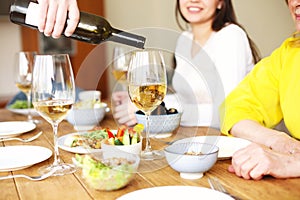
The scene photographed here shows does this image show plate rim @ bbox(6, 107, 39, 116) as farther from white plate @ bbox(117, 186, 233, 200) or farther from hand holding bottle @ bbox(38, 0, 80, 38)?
Answer: white plate @ bbox(117, 186, 233, 200)

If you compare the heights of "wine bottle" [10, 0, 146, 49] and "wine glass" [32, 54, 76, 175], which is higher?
"wine bottle" [10, 0, 146, 49]

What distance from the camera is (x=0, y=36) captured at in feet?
15.2

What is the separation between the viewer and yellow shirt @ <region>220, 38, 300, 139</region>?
4.63ft

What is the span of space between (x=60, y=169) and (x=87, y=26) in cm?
43

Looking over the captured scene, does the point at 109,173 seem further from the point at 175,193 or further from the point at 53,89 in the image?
the point at 53,89

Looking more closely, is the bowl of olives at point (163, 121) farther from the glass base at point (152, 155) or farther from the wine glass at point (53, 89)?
the wine glass at point (53, 89)

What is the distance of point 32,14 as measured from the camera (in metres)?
1.16

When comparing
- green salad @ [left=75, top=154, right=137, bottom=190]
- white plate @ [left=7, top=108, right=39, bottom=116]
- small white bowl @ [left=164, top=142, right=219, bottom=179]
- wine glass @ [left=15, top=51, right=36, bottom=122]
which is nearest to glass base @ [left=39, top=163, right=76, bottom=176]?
green salad @ [left=75, top=154, right=137, bottom=190]

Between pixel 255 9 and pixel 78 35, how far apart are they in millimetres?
1874

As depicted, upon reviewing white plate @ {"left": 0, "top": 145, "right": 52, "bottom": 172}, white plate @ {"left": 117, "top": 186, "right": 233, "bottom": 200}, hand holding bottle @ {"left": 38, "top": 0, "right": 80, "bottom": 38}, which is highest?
hand holding bottle @ {"left": 38, "top": 0, "right": 80, "bottom": 38}

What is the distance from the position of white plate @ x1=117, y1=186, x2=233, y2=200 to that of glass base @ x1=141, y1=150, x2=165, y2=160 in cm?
21

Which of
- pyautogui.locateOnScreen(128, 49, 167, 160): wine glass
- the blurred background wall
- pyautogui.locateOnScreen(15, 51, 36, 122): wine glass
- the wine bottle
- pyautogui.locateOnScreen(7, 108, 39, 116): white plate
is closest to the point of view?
pyautogui.locateOnScreen(128, 49, 167, 160): wine glass

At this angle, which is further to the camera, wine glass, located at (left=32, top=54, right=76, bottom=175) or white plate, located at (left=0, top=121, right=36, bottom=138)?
white plate, located at (left=0, top=121, right=36, bottom=138)

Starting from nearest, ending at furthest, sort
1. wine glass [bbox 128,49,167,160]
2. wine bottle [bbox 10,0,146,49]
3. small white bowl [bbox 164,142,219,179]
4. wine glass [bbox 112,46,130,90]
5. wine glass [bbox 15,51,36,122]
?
small white bowl [bbox 164,142,219,179]
wine glass [bbox 128,49,167,160]
wine bottle [bbox 10,0,146,49]
wine glass [bbox 112,46,130,90]
wine glass [bbox 15,51,36,122]
